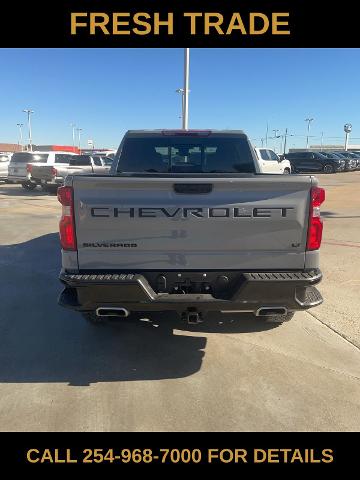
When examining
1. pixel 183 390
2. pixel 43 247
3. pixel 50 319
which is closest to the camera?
pixel 183 390

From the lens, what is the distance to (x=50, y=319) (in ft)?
14.6

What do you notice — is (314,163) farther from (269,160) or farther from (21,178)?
(21,178)

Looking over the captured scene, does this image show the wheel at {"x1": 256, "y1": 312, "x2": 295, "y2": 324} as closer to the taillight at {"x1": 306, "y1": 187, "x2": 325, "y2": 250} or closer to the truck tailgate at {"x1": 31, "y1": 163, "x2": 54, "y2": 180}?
the taillight at {"x1": 306, "y1": 187, "x2": 325, "y2": 250}

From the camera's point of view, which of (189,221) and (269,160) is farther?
(269,160)

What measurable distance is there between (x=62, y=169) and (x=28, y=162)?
2.65 metres

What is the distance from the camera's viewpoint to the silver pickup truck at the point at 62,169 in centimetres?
1715

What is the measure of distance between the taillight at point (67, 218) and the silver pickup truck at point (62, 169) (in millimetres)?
14356

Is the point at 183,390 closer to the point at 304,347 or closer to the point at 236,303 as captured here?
the point at 236,303

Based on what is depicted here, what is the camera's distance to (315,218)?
9.55ft

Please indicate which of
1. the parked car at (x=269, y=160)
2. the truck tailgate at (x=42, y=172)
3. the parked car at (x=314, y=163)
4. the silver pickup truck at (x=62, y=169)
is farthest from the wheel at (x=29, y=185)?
the parked car at (x=314, y=163)

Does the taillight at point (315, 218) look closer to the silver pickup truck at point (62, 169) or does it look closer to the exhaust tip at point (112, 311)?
the exhaust tip at point (112, 311)

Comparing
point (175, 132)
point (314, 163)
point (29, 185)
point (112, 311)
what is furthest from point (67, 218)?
point (314, 163)
